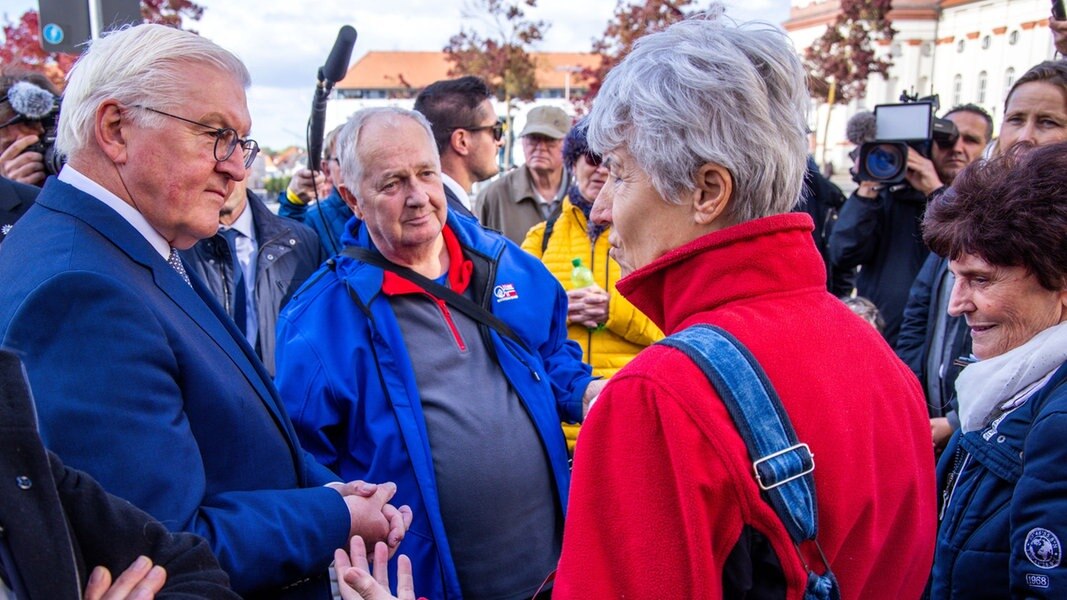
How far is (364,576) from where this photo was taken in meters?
1.58

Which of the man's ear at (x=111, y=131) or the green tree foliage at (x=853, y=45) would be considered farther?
the green tree foliage at (x=853, y=45)

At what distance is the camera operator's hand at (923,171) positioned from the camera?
13.7 ft

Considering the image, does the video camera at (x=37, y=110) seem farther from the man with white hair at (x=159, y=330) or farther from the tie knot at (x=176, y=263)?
the man with white hair at (x=159, y=330)

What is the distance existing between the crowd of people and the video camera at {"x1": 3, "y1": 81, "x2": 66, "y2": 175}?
5.17ft

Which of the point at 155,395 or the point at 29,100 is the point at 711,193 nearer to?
the point at 155,395

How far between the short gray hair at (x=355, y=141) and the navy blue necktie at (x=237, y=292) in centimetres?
128

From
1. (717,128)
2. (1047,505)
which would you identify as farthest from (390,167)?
(1047,505)

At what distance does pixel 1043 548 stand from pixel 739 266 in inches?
33.0

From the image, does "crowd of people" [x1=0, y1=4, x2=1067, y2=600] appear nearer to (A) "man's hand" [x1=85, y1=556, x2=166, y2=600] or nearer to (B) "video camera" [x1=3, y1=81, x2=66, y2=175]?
(A) "man's hand" [x1=85, y1=556, x2=166, y2=600]

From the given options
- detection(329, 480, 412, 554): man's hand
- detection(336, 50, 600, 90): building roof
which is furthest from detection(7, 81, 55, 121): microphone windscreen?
detection(336, 50, 600, 90): building roof

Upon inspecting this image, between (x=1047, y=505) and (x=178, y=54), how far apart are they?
6.40ft

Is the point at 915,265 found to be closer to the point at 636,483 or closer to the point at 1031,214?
the point at 1031,214

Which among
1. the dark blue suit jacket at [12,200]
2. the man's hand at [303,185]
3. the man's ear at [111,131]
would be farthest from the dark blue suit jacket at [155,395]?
the man's hand at [303,185]

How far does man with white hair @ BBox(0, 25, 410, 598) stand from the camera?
1414mm
